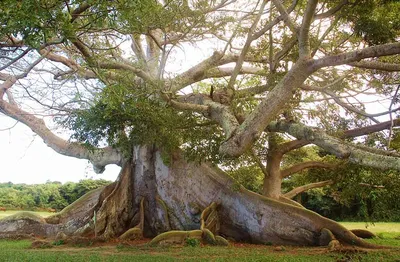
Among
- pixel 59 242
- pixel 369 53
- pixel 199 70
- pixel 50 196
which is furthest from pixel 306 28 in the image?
pixel 50 196

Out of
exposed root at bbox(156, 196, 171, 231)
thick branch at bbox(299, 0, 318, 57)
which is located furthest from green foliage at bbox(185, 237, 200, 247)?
thick branch at bbox(299, 0, 318, 57)

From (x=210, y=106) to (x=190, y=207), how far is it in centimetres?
334

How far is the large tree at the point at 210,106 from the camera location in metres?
6.00

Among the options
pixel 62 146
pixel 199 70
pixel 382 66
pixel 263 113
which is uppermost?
pixel 199 70

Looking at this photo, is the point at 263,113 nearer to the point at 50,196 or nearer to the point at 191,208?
the point at 191,208

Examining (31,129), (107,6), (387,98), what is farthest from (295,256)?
(31,129)

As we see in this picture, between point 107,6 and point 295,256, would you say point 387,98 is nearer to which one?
point 295,256

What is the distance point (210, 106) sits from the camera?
7.61 m

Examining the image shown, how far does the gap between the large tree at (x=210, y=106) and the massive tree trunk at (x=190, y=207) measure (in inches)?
1.1

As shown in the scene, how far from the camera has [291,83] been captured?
6.21 meters

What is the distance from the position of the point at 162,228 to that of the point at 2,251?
3914 millimetres

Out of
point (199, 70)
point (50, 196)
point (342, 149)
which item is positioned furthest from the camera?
point (50, 196)

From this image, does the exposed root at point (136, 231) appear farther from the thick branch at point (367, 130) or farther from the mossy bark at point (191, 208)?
the thick branch at point (367, 130)

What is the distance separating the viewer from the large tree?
600 centimetres
